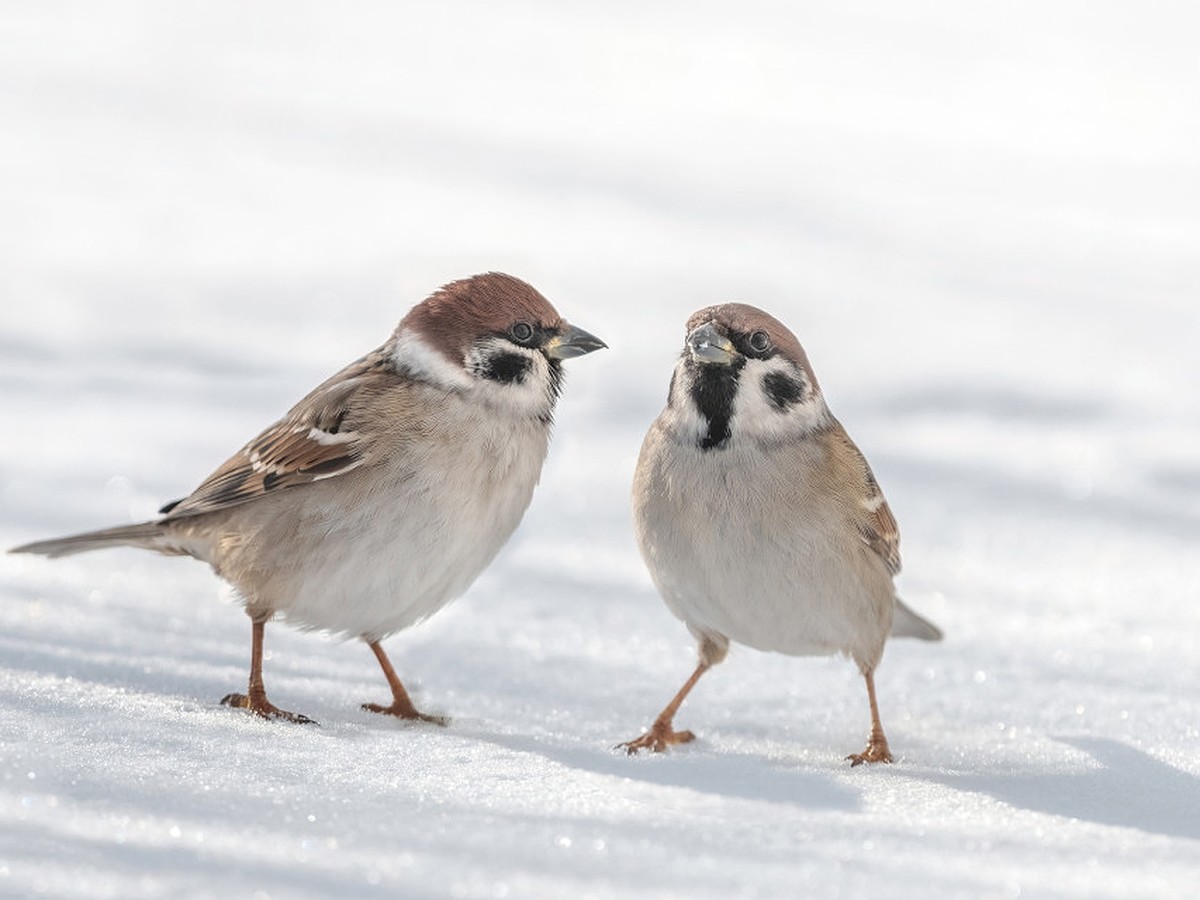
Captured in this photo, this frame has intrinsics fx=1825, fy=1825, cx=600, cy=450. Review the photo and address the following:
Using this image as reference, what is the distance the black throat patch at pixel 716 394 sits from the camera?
4406 mm

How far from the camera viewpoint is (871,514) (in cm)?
455

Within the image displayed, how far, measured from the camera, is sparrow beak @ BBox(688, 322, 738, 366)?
431cm

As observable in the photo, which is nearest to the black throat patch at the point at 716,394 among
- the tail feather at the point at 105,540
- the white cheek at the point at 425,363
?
the white cheek at the point at 425,363

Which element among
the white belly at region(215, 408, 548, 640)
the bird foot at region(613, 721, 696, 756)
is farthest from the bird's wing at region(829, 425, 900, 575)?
the white belly at region(215, 408, 548, 640)

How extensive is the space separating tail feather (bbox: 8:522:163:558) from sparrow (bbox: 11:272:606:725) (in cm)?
4

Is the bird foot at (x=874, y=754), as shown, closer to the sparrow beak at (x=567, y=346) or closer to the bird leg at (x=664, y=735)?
the bird leg at (x=664, y=735)

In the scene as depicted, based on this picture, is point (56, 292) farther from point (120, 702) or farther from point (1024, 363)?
point (120, 702)

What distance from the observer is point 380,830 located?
10.4 feet

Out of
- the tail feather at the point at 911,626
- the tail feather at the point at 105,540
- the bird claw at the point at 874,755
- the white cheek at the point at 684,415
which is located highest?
the white cheek at the point at 684,415

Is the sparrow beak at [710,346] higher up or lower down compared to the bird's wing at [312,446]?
higher up

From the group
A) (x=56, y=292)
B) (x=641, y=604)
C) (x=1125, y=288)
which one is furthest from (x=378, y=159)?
(x=641, y=604)

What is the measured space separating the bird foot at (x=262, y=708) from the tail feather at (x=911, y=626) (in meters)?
1.58

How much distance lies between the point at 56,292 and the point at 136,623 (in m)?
4.17

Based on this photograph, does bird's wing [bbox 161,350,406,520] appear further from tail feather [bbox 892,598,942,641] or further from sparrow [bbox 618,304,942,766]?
tail feather [bbox 892,598,942,641]
